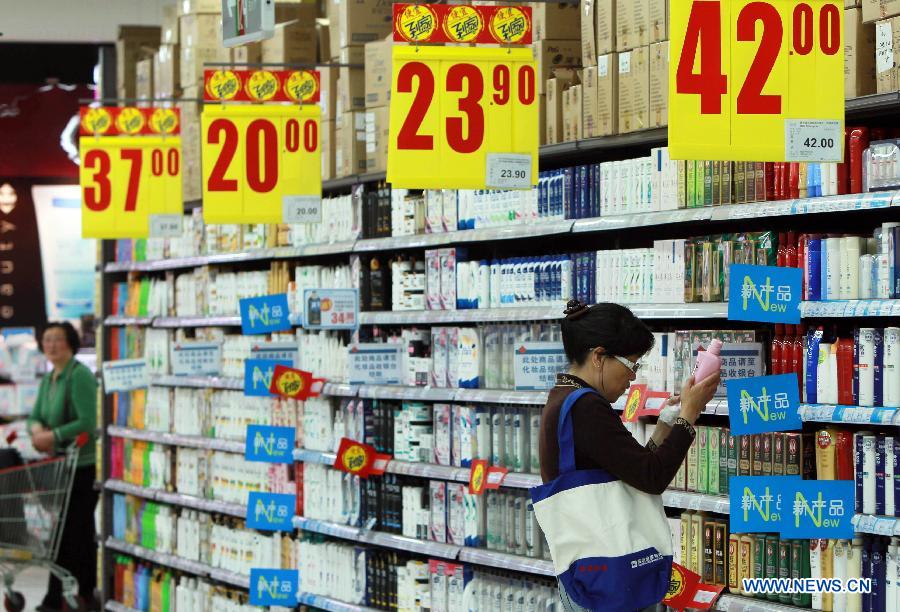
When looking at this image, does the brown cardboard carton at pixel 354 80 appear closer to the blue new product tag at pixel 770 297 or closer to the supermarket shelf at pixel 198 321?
the supermarket shelf at pixel 198 321

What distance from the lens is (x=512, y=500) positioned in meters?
6.16

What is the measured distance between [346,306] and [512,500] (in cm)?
154

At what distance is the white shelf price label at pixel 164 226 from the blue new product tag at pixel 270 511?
1598mm

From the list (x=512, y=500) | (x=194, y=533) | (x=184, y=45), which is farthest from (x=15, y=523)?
(x=512, y=500)

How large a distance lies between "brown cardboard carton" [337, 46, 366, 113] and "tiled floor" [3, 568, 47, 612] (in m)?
4.90

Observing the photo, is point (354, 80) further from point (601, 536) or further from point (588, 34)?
point (601, 536)

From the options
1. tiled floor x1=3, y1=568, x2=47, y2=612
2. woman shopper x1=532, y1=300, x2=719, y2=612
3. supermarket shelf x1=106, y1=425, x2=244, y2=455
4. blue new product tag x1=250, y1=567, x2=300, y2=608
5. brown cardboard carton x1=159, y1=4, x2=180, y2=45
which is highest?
brown cardboard carton x1=159, y1=4, x2=180, y2=45

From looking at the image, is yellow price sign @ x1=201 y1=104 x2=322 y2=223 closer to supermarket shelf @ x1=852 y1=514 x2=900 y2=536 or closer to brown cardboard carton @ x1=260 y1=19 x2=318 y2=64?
brown cardboard carton @ x1=260 y1=19 x2=318 y2=64

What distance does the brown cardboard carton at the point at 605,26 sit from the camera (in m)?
5.63

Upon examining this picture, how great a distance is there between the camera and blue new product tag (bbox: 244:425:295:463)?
7.68 m

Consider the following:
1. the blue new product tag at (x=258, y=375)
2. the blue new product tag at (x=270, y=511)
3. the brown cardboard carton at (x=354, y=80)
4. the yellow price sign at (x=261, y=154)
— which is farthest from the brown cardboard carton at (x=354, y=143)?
the blue new product tag at (x=270, y=511)

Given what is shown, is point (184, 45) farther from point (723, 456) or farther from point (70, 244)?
point (70, 244)

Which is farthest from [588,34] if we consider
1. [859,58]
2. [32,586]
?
[32,586]

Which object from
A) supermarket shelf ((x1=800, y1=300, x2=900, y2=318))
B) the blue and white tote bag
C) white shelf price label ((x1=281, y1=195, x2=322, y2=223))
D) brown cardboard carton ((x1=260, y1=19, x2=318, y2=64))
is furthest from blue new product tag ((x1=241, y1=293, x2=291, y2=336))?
the blue and white tote bag
